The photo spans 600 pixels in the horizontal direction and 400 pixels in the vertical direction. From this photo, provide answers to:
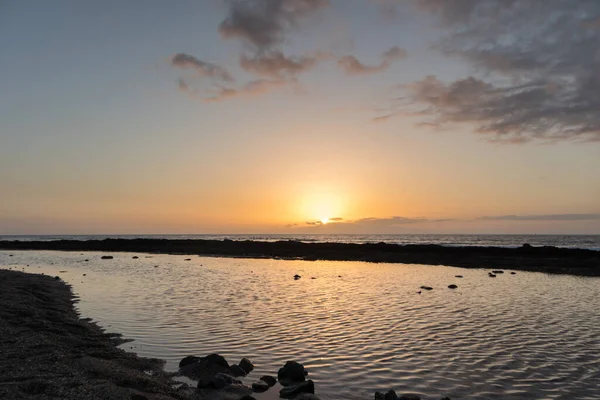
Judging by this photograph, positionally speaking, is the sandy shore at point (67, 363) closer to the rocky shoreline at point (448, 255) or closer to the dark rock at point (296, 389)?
the dark rock at point (296, 389)

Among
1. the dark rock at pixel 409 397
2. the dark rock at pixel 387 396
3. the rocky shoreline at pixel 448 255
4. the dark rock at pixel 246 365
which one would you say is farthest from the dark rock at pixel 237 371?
the rocky shoreline at pixel 448 255

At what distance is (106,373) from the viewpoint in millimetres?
11148

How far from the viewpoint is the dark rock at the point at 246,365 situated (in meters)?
12.2

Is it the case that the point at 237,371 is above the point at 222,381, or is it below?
below

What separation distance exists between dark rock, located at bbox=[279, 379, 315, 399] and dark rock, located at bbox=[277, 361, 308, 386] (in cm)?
72

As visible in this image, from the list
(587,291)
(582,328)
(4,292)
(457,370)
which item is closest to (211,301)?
(4,292)

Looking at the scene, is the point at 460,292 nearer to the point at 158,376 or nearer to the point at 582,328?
the point at 582,328

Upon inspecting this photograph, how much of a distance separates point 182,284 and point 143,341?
673 inches

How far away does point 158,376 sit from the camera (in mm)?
11562

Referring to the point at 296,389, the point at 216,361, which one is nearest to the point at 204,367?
the point at 216,361

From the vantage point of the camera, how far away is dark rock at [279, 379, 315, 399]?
1017 centimetres

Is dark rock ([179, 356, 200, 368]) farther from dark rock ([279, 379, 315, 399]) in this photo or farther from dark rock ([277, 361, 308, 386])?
dark rock ([279, 379, 315, 399])

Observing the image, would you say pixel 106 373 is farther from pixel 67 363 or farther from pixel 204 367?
pixel 204 367

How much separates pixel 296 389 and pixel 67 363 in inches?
264
